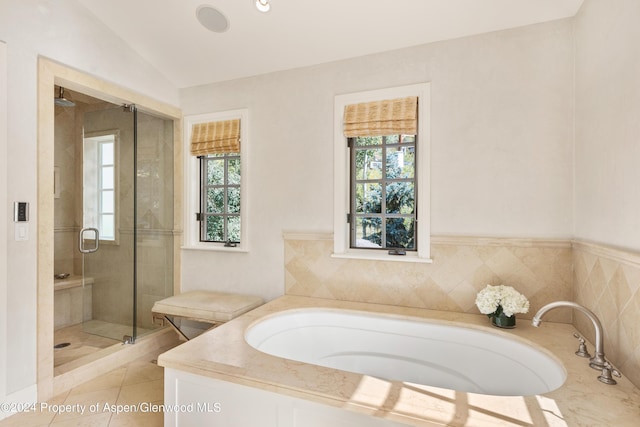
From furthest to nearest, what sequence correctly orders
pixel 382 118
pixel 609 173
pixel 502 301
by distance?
1. pixel 382 118
2. pixel 502 301
3. pixel 609 173

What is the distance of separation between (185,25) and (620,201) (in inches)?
111

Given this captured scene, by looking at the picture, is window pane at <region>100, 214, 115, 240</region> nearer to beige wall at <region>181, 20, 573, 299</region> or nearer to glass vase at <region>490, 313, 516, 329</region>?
beige wall at <region>181, 20, 573, 299</region>

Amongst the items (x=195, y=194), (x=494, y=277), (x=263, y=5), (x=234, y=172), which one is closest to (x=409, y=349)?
(x=494, y=277)

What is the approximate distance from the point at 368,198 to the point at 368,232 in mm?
268

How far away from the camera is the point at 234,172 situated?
3.14m

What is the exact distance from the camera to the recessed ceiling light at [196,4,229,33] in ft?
7.67

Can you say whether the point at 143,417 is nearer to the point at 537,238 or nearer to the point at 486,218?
the point at 486,218

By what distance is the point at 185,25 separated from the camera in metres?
2.47

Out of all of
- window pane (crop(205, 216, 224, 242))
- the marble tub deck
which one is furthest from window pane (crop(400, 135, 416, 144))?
window pane (crop(205, 216, 224, 242))

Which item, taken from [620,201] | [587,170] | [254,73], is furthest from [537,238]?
[254,73]

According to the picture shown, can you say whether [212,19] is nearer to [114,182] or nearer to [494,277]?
[114,182]

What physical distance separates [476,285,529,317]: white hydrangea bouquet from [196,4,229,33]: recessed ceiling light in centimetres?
250

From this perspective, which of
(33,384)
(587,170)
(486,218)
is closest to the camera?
(587,170)

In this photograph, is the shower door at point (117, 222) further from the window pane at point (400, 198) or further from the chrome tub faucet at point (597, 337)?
the chrome tub faucet at point (597, 337)
